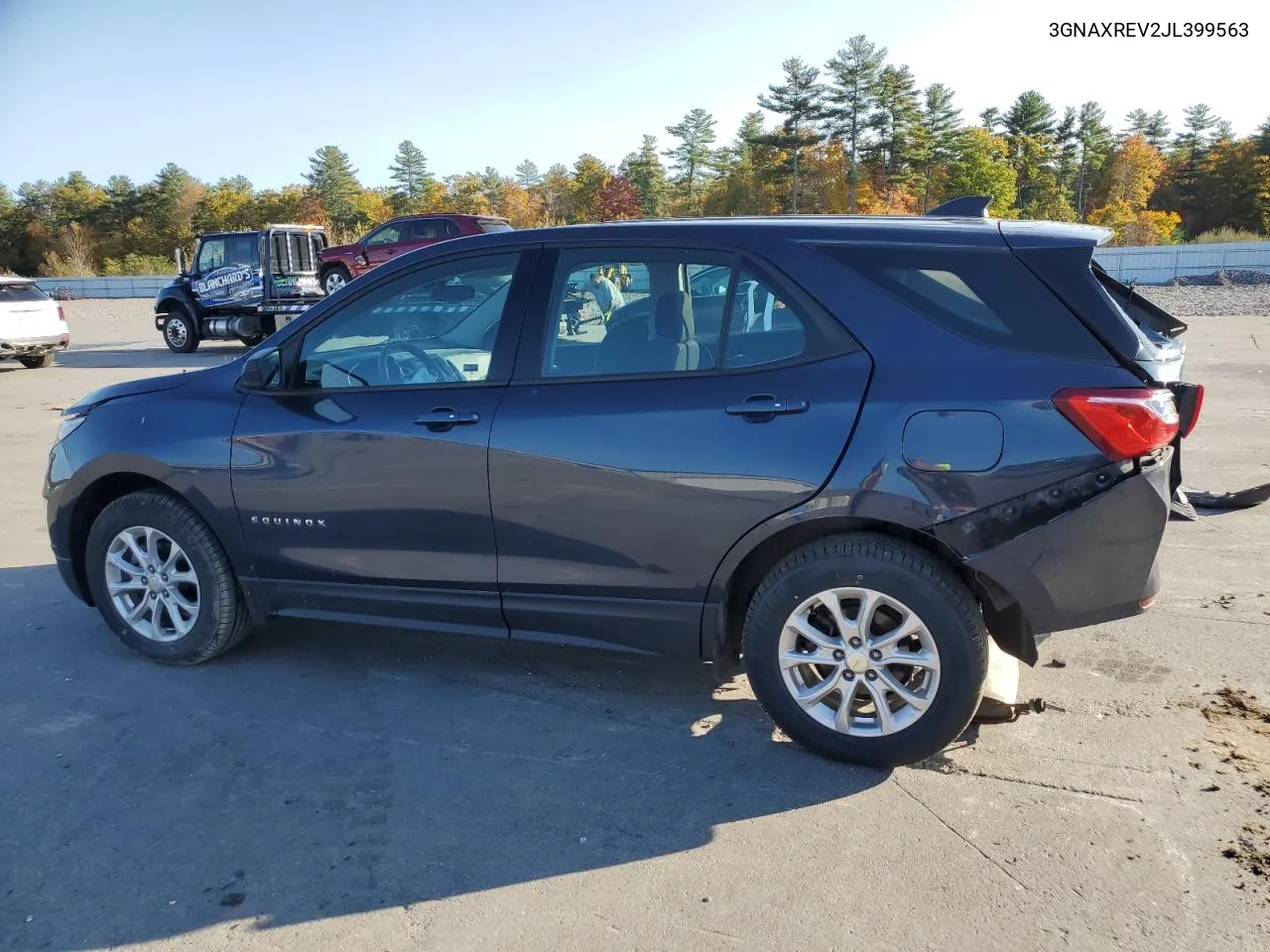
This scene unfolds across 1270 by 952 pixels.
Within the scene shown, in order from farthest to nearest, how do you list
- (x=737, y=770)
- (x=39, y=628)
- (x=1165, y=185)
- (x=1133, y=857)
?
(x=1165, y=185) → (x=39, y=628) → (x=737, y=770) → (x=1133, y=857)

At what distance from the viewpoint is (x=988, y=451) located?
306 centimetres

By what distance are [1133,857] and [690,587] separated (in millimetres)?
1559

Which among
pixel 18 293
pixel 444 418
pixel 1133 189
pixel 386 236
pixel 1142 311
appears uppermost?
pixel 1133 189

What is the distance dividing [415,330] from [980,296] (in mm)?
2165

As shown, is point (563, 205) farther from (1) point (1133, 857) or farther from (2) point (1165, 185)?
(1) point (1133, 857)

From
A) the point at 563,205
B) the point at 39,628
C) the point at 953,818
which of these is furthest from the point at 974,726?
the point at 563,205

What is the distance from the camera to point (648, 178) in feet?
229

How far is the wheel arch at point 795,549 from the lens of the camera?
10.5 ft

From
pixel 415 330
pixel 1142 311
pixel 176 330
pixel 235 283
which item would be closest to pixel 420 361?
pixel 415 330

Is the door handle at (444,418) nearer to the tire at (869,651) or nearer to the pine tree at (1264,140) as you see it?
the tire at (869,651)

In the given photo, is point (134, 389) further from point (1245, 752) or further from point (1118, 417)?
point (1245, 752)

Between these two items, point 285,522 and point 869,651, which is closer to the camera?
point 869,651

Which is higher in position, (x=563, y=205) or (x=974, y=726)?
(x=563, y=205)

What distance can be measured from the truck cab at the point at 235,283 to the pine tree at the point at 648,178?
51.9 meters
